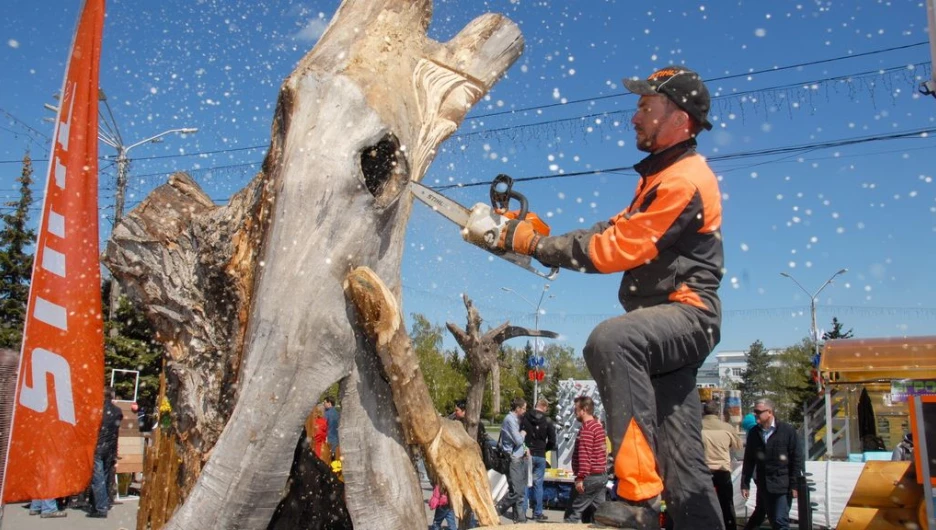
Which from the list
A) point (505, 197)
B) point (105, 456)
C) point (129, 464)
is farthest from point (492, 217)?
point (129, 464)

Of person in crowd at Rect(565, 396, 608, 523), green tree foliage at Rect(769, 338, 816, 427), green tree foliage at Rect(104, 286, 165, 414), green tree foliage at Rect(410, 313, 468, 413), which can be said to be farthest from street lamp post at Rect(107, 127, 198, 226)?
green tree foliage at Rect(769, 338, 816, 427)

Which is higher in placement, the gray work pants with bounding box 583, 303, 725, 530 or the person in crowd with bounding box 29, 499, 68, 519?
the gray work pants with bounding box 583, 303, 725, 530

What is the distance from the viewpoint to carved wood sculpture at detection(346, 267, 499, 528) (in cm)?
271

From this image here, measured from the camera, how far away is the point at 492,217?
2645 mm

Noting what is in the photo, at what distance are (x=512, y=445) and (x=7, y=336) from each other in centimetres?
1781

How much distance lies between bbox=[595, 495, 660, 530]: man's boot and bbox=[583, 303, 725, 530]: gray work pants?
0.04 metres

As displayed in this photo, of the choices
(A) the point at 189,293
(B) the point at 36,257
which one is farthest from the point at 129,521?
(A) the point at 189,293

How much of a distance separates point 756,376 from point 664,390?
2852 inches

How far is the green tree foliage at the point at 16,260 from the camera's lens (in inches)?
869

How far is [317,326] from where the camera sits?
2719mm

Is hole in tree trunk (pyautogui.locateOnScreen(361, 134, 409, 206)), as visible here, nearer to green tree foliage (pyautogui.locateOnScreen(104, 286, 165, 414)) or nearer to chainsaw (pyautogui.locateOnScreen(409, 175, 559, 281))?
chainsaw (pyautogui.locateOnScreen(409, 175, 559, 281))

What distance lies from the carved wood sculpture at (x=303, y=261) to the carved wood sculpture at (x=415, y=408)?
0.29 ft

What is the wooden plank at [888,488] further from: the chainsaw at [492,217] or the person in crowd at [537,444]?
the person in crowd at [537,444]

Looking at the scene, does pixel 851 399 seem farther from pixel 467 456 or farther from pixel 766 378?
pixel 766 378
